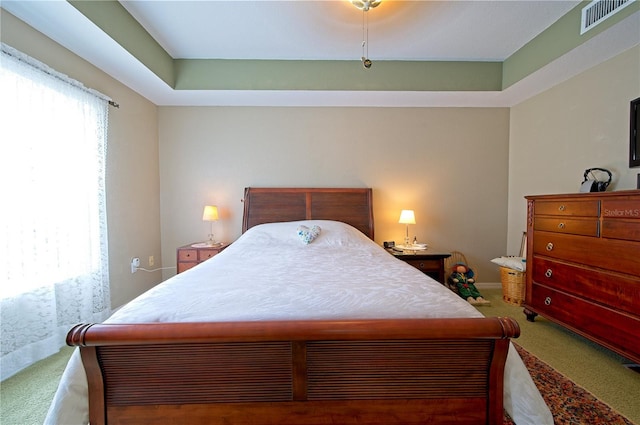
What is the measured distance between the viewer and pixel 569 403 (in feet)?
4.76

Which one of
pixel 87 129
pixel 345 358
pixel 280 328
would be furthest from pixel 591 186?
pixel 87 129

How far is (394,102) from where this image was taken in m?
3.19

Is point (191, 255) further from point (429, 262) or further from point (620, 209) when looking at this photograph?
point (620, 209)

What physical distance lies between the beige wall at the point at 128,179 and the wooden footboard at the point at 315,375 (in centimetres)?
209

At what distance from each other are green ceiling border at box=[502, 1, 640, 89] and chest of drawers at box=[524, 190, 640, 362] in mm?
1264

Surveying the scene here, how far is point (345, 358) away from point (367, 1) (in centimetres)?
233

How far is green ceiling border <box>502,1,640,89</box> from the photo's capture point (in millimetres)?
1938

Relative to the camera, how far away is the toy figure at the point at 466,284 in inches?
114

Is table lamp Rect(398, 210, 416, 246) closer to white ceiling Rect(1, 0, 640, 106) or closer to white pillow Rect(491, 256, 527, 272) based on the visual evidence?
white pillow Rect(491, 256, 527, 272)

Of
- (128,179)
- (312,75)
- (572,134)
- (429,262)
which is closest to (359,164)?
(312,75)

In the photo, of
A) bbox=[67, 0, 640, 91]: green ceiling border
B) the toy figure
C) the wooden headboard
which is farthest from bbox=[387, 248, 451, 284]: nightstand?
bbox=[67, 0, 640, 91]: green ceiling border

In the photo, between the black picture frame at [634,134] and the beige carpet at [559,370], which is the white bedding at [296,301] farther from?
the black picture frame at [634,134]

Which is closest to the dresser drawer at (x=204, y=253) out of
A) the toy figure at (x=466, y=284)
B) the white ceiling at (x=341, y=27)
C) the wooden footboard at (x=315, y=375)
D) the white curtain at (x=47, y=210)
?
the white curtain at (x=47, y=210)

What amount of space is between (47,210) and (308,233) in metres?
2.02
